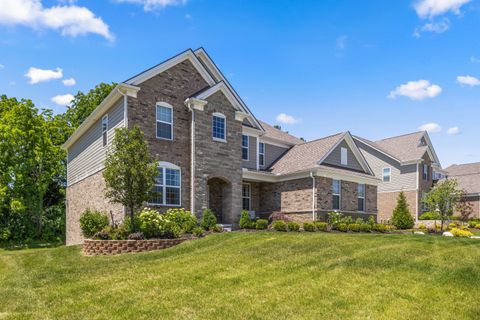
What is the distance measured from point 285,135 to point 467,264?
20.2 metres

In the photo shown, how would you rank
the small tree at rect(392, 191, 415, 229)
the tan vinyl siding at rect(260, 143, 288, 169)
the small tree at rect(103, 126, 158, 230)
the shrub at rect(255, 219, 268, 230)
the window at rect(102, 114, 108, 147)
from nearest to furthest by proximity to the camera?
1. the small tree at rect(103, 126, 158, 230)
2. the shrub at rect(255, 219, 268, 230)
3. the window at rect(102, 114, 108, 147)
4. the tan vinyl siding at rect(260, 143, 288, 169)
5. the small tree at rect(392, 191, 415, 229)

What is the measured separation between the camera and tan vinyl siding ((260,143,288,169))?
86.9 ft

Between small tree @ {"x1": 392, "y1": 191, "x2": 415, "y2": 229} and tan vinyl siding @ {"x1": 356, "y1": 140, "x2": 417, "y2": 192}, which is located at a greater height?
tan vinyl siding @ {"x1": 356, "y1": 140, "x2": 417, "y2": 192}

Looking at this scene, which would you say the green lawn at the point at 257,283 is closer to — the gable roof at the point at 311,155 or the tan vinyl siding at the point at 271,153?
the gable roof at the point at 311,155

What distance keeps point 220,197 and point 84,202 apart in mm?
7707

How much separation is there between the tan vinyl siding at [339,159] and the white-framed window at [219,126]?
25.0 feet

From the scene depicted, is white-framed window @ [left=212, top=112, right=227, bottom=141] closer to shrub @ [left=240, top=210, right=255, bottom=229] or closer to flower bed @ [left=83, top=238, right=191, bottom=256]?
shrub @ [left=240, top=210, right=255, bottom=229]

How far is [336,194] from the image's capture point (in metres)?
24.0

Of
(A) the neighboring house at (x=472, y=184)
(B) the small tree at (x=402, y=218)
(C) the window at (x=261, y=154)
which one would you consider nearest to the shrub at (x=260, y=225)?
(C) the window at (x=261, y=154)

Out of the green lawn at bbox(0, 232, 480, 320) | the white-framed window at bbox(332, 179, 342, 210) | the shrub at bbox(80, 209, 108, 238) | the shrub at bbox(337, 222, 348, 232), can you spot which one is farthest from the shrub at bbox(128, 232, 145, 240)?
the white-framed window at bbox(332, 179, 342, 210)

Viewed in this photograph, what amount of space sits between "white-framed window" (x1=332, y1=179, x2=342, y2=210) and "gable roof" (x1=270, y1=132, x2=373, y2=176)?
1.02m

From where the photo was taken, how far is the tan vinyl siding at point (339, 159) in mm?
24667

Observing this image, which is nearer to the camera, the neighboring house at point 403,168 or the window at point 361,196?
the window at point 361,196

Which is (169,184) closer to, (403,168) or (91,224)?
(91,224)
